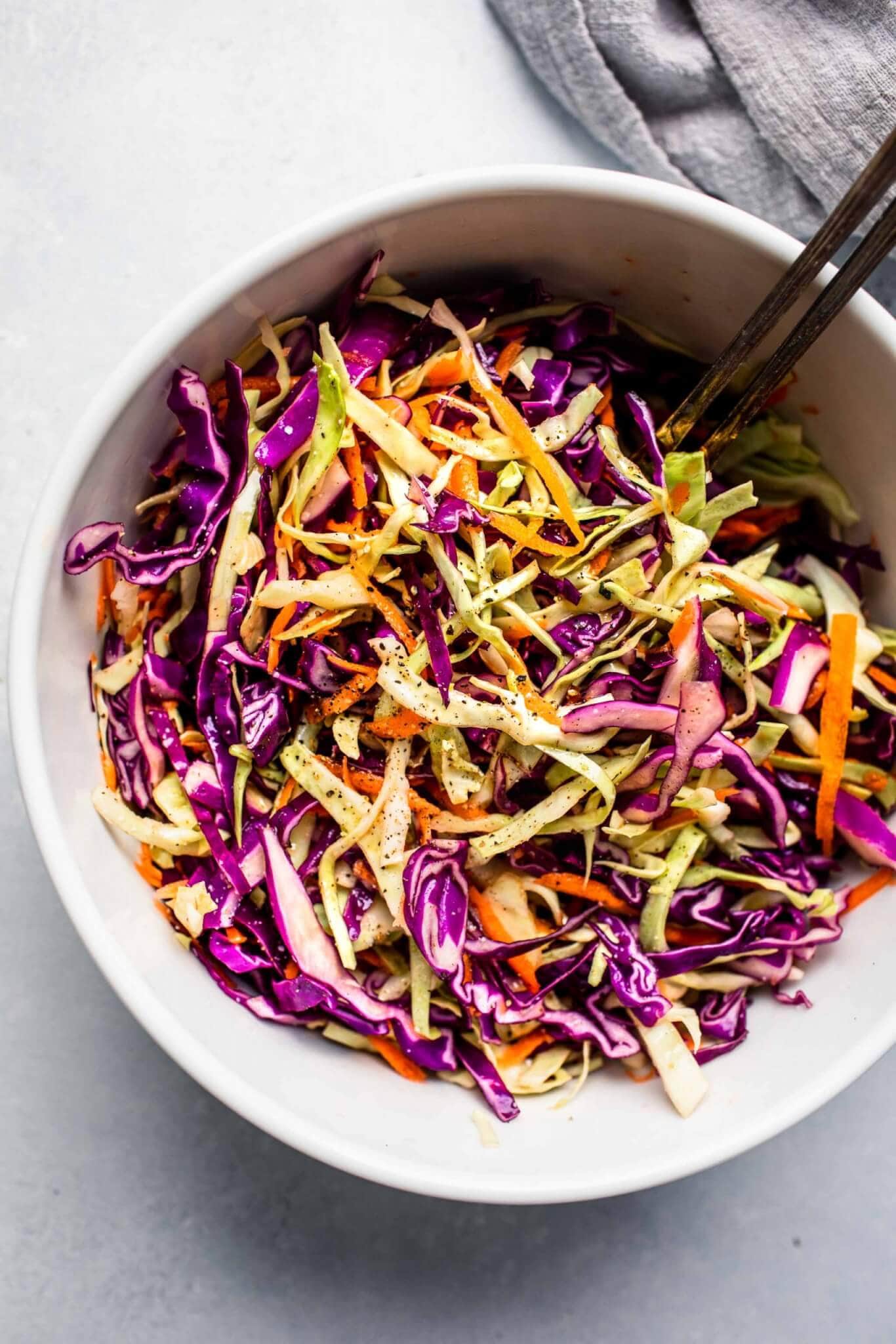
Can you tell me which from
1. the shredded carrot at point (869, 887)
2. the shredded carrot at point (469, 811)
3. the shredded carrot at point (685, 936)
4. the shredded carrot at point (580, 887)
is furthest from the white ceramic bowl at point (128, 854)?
the shredded carrot at point (469, 811)

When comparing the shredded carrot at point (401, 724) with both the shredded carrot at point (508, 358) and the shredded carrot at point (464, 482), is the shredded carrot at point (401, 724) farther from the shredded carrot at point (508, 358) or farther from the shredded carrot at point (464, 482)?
the shredded carrot at point (508, 358)

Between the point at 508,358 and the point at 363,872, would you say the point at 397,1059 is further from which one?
the point at 508,358

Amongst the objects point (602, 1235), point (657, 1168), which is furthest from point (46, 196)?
point (602, 1235)

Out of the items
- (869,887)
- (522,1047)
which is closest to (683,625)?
(869,887)

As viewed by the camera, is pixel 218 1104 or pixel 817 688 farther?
pixel 218 1104

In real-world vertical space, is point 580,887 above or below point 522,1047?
above

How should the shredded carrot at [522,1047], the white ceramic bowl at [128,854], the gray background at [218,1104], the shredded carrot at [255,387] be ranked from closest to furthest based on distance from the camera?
the white ceramic bowl at [128,854]
the shredded carrot at [255,387]
the shredded carrot at [522,1047]
the gray background at [218,1104]

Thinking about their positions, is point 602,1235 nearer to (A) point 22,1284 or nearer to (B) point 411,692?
(A) point 22,1284
